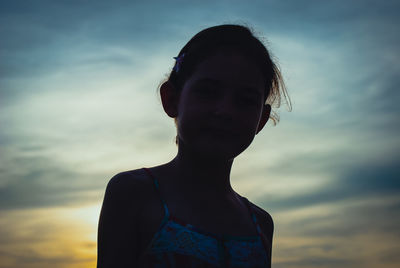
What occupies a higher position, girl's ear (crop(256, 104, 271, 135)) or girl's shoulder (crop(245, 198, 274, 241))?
girl's ear (crop(256, 104, 271, 135))

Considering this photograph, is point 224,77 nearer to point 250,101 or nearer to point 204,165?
point 250,101

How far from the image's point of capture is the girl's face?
2770mm

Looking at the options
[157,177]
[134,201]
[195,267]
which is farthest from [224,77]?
[195,267]

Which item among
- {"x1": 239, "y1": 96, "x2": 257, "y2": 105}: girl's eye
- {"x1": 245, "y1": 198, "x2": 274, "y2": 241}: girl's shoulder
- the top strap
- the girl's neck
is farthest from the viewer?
{"x1": 245, "y1": 198, "x2": 274, "y2": 241}: girl's shoulder

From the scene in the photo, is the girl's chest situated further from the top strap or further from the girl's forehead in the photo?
the girl's forehead

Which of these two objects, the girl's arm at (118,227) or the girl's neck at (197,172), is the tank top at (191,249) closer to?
the girl's arm at (118,227)

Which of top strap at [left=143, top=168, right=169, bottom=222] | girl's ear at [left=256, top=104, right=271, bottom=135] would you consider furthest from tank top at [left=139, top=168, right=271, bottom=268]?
girl's ear at [left=256, top=104, right=271, bottom=135]

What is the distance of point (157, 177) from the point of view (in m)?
2.90

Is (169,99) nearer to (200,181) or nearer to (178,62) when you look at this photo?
(178,62)

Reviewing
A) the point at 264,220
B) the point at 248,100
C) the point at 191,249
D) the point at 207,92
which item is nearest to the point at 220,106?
the point at 207,92

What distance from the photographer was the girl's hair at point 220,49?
118 inches

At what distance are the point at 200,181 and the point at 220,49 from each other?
37.3 inches

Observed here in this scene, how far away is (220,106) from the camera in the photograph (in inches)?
108

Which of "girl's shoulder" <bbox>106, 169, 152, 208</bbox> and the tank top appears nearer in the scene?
the tank top
